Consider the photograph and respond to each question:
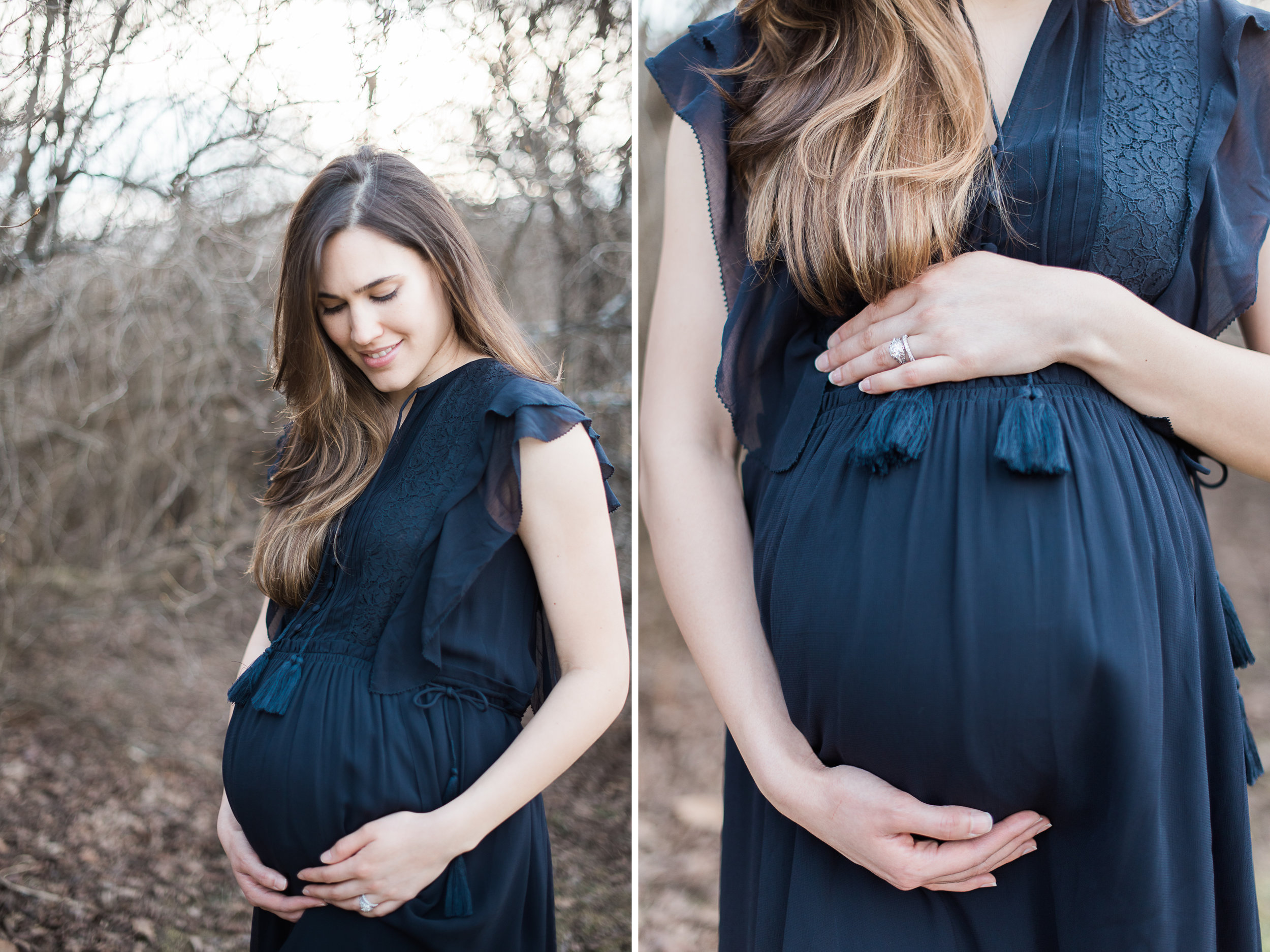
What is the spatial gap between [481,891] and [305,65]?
61.2 inches

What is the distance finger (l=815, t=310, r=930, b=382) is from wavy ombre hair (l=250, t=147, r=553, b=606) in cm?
51

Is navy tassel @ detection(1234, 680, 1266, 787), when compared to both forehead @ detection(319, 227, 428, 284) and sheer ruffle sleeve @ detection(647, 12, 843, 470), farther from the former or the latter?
forehead @ detection(319, 227, 428, 284)

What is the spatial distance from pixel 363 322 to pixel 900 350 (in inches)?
29.2

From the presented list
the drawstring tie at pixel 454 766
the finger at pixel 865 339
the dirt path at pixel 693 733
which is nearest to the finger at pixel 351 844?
the drawstring tie at pixel 454 766

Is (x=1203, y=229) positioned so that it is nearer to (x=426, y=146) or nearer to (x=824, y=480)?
(x=824, y=480)

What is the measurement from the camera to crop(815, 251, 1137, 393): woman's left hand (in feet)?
2.77

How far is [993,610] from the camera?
2.54 ft

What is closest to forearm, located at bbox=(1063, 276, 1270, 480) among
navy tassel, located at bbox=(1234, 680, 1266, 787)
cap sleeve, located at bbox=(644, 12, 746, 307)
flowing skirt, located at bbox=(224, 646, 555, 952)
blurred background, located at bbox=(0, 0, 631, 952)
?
navy tassel, located at bbox=(1234, 680, 1266, 787)

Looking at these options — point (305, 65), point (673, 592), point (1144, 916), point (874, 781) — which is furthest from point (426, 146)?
point (1144, 916)

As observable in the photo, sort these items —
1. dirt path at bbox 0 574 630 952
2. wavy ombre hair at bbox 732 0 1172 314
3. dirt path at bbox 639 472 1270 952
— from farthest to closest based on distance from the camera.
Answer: dirt path at bbox 639 472 1270 952
dirt path at bbox 0 574 630 952
wavy ombre hair at bbox 732 0 1172 314

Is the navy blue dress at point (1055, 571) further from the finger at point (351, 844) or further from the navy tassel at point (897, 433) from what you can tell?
the finger at point (351, 844)

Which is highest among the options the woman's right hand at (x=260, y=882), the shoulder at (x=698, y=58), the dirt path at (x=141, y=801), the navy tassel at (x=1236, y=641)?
the shoulder at (x=698, y=58)

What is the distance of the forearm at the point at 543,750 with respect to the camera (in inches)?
44.6

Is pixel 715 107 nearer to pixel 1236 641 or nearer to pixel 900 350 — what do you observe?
pixel 900 350
